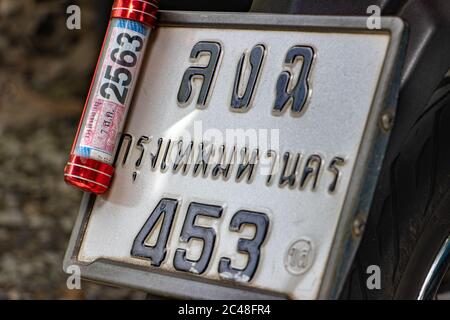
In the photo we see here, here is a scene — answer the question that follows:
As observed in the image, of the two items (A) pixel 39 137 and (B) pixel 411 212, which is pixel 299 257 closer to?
(B) pixel 411 212

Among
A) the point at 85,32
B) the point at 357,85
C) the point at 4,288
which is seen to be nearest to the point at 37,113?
the point at 85,32

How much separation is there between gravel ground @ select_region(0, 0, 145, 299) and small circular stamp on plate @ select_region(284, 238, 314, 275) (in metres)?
1.80

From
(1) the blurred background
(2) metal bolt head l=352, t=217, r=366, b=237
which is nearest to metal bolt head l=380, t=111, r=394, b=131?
(2) metal bolt head l=352, t=217, r=366, b=237

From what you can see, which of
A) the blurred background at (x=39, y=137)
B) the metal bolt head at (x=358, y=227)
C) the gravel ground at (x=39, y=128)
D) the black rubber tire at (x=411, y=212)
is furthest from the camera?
the gravel ground at (x=39, y=128)

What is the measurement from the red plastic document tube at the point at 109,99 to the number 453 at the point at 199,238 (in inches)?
5.0

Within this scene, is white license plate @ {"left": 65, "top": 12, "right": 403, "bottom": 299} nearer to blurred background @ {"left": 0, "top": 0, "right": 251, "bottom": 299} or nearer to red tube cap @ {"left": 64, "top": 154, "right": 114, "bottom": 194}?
red tube cap @ {"left": 64, "top": 154, "right": 114, "bottom": 194}

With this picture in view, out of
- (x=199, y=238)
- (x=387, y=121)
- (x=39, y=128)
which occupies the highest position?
(x=387, y=121)

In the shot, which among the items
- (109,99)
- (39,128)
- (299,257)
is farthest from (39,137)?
(299,257)

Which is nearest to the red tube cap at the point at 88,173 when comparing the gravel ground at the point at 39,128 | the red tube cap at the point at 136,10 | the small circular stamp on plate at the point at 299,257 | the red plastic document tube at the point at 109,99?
the red plastic document tube at the point at 109,99

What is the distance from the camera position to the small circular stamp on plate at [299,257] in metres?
1.37

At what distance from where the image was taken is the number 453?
1.43 m

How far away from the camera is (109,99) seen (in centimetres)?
162

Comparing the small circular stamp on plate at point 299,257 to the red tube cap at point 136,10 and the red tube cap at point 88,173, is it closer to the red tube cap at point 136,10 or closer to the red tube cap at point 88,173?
the red tube cap at point 88,173

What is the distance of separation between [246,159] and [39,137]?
2893mm
